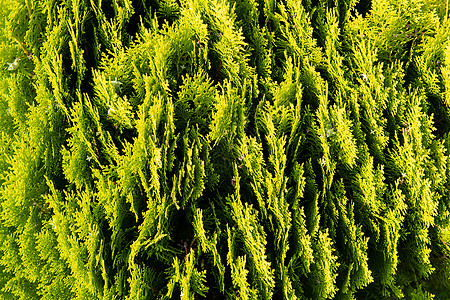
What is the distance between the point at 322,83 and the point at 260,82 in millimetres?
609

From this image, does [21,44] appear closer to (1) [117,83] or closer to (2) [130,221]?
(1) [117,83]

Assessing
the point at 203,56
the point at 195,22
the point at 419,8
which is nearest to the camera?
the point at 195,22

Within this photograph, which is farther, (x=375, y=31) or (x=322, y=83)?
(x=375, y=31)

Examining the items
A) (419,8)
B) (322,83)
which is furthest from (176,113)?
(419,8)

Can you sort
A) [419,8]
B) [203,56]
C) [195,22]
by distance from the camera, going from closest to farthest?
[195,22] < [203,56] < [419,8]

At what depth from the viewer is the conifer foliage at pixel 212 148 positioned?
2.86m

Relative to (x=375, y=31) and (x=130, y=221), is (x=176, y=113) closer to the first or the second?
(x=130, y=221)

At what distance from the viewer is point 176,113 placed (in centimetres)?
303

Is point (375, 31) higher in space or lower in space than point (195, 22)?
higher

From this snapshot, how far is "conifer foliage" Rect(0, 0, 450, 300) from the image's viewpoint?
9.37ft

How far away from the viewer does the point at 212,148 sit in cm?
295

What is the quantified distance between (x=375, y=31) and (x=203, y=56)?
1.95 metres

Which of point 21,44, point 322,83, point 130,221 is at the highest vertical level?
point 21,44

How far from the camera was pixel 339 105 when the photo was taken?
3250mm
